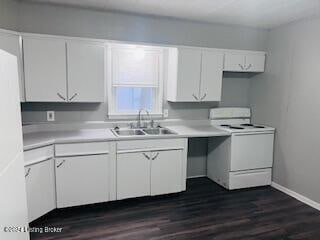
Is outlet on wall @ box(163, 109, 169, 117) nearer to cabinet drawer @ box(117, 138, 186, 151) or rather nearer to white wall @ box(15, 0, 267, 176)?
white wall @ box(15, 0, 267, 176)

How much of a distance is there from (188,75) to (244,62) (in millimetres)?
936

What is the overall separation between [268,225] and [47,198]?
2370 mm

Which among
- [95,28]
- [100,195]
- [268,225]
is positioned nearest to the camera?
[268,225]

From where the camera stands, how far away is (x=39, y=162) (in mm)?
2479

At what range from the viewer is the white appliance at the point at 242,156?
11.3 ft

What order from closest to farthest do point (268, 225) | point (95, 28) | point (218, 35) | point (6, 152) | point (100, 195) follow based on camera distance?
point (6, 152) < point (268, 225) < point (100, 195) < point (95, 28) < point (218, 35)

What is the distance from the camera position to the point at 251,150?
11.5 feet

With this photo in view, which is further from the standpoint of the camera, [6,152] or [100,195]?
[100,195]

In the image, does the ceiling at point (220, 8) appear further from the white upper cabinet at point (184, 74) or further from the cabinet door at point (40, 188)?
the cabinet door at point (40, 188)

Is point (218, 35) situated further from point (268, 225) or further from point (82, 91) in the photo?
point (268, 225)

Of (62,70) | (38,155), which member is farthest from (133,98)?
(38,155)

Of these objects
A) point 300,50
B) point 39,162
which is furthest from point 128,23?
point 300,50

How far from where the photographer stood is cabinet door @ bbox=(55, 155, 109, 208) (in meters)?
2.70

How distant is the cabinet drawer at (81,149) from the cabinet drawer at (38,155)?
2.9 inches
